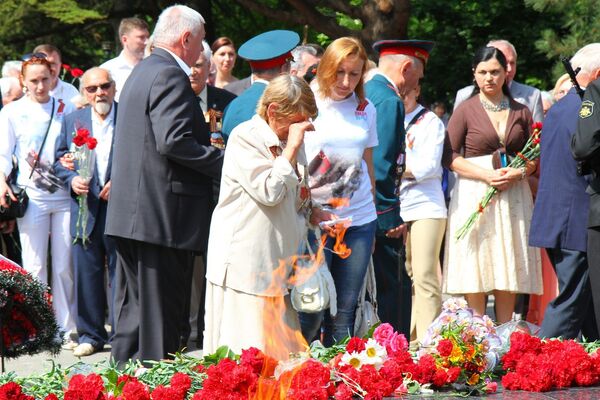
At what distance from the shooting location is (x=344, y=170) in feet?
22.3

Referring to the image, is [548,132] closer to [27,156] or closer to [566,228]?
[566,228]

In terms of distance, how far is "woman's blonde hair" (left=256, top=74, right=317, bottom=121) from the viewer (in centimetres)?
577

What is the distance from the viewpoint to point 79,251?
9.48 metres

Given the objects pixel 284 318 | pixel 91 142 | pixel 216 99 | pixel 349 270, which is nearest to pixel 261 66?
pixel 349 270

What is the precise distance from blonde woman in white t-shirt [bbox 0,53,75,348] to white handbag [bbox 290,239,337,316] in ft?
14.2

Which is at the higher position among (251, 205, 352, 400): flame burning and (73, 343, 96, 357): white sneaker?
(251, 205, 352, 400): flame burning

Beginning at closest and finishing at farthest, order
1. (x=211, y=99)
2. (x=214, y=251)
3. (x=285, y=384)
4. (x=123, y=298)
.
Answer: (x=285, y=384) < (x=214, y=251) < (x=123, y=298) < (x=211, y=99)

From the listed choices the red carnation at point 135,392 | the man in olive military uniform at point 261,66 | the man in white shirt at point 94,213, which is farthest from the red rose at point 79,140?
the red carnation at point 135,392

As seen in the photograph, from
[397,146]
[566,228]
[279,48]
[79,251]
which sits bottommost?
[79,251]

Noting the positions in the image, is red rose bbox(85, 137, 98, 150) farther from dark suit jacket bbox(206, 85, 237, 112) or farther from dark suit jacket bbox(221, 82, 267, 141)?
dark suit jacket bbox(221, 82, 267, 141)

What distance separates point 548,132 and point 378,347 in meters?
2.74

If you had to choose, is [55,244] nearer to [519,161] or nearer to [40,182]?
[40,182]

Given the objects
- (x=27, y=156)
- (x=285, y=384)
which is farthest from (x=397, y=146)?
(x=27, y=156)

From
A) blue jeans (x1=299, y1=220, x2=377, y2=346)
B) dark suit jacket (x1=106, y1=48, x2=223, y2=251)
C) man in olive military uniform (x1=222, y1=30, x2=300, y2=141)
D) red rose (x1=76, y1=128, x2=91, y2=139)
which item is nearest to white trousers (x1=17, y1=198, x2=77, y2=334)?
red rose (x1=76, y1=128, x2=91, y2=139)
